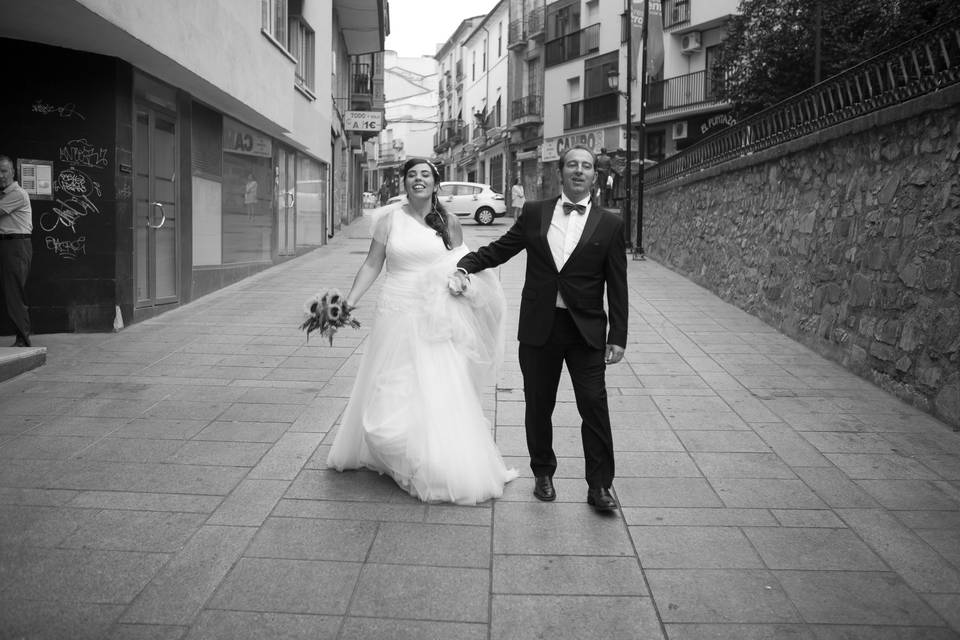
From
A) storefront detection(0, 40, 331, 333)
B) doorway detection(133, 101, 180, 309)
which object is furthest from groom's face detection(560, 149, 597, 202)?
doorway detection(133, 101, 180, 309)

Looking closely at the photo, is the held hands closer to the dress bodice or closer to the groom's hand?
the dress bodice

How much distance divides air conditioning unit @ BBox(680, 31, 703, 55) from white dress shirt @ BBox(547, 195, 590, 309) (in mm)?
31392

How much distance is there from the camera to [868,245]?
8312 millimetres

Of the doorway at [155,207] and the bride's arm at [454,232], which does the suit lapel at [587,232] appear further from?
the doorway at [155,207]

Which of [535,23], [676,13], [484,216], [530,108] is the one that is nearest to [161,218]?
[484,216]

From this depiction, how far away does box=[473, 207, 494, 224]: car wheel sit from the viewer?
1304 inches

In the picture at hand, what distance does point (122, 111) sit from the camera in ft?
32.7

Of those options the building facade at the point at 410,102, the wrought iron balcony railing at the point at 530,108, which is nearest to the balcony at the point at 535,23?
the wrought iron balcony railing at the point at 530,108

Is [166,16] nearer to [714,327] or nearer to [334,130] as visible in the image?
[714,327]

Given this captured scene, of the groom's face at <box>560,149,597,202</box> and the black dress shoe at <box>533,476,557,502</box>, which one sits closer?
the groom's face at <box>560,149,597,202</box>

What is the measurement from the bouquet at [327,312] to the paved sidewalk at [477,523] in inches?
33.3

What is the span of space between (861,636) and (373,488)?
2.59m

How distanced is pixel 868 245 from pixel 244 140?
10388mm

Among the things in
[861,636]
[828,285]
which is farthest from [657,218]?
[861,636]
